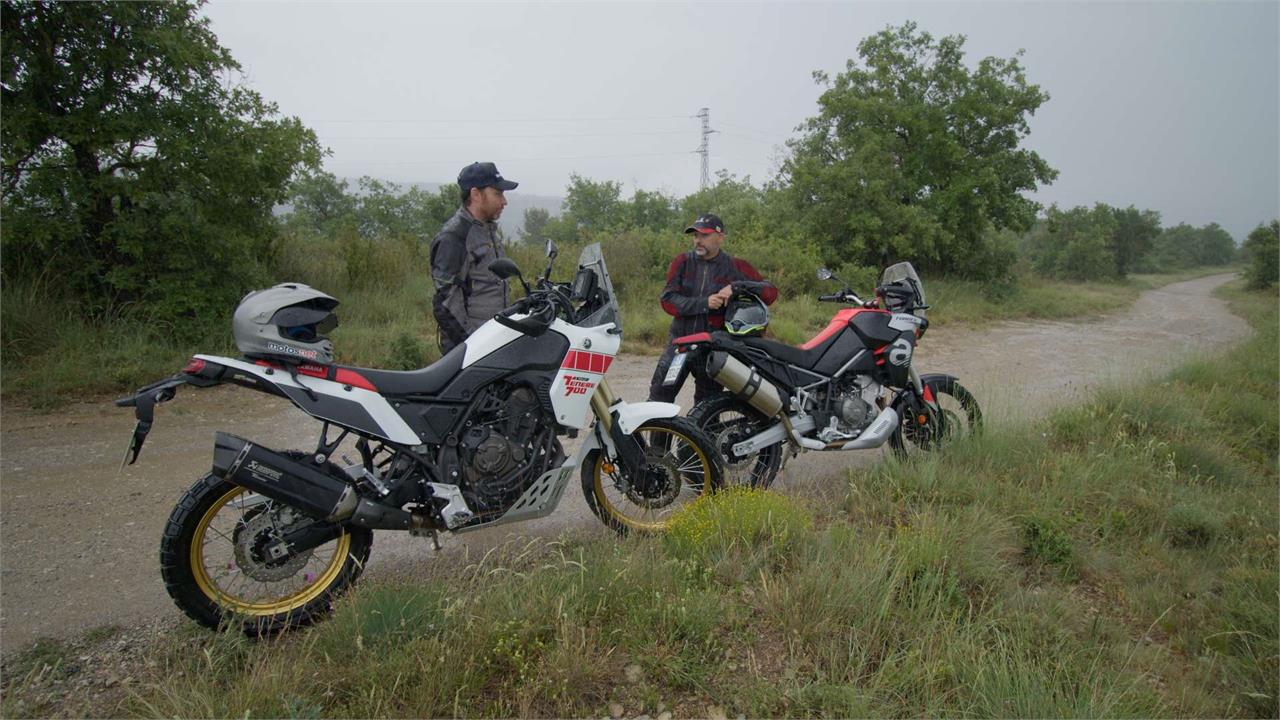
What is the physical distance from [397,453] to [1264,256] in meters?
37.1

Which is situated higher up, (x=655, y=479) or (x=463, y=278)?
(x=463, y=278)

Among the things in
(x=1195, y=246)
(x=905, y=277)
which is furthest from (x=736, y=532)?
(x=1195, y=246)

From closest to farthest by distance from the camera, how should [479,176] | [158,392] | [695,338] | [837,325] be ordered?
1. [158,392]
2. [479,176]
3. [695,338]
4. [837,325]

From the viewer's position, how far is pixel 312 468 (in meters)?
2.87

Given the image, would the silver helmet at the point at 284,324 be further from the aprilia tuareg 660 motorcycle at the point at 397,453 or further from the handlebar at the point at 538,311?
the handlebar at the point at 538,311

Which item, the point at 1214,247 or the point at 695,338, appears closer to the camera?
the point at 695,338

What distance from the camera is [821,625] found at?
2.75 metres

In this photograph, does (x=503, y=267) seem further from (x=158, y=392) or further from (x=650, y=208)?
(x=650, y=208)

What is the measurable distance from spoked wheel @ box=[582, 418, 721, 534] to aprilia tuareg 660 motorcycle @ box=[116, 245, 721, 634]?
0.01m

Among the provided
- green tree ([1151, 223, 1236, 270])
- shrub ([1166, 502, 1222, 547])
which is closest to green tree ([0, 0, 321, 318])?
shrub ([1166, 502, 1222, 547])

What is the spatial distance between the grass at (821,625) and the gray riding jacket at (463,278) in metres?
1.47

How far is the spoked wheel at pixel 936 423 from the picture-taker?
5047 mm

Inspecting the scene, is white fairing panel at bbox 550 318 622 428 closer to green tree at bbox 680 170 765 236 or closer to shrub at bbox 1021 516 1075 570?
shrub at bbox 1021 516 1075 570

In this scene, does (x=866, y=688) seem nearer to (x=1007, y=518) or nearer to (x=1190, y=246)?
(x=1007, y=518)
